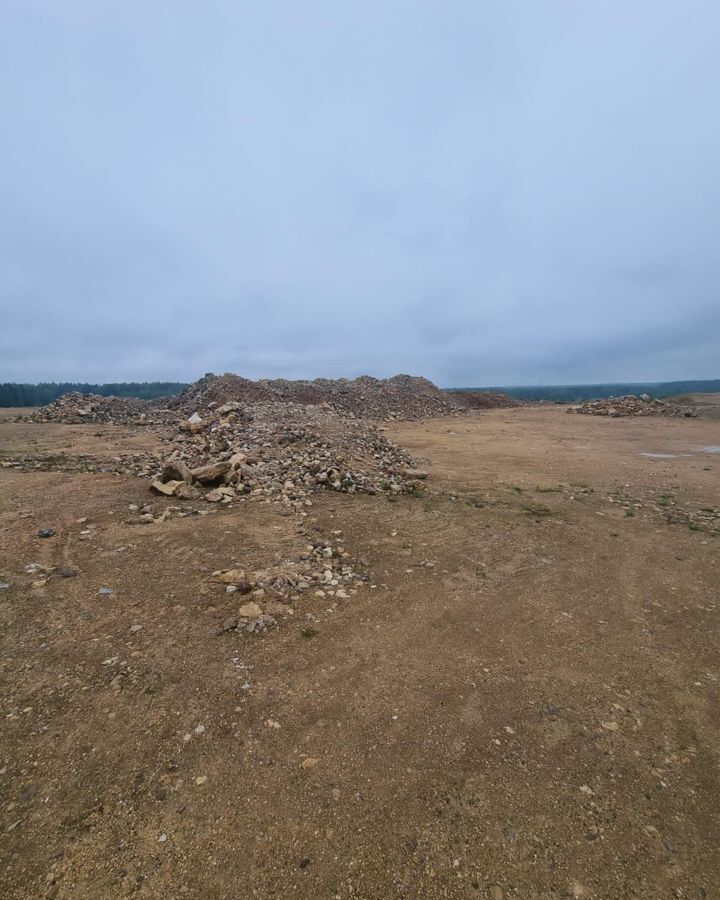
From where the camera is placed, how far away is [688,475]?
375 inches

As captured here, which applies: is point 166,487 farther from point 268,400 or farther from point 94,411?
point 94,411

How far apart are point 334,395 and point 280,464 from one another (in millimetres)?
18493

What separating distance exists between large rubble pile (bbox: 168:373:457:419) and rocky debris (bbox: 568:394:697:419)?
914 cm

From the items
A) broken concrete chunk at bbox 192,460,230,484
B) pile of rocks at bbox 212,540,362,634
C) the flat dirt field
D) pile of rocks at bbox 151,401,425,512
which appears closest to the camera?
the flat dirt field

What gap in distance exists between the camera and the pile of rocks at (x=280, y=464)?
7.69m

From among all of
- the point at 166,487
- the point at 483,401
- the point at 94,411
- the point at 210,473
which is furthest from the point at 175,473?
the point at 483,401

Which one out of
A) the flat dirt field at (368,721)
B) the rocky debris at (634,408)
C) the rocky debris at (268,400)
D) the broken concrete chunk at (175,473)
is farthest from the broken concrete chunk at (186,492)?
the rocky debris at (634,408)

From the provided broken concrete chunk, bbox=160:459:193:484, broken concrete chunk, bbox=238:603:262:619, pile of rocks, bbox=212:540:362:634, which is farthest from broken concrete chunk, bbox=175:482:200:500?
broken concrete chunk, bbox=238:603:262:619

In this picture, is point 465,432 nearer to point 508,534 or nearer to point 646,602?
point 508,534

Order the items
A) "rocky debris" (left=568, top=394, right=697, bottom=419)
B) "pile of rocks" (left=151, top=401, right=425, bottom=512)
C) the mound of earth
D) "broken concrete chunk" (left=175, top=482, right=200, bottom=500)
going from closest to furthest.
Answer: "broken concrete chunk" (left=175, top=482, right=200, bottom=500)
"pile of rocks" (left=151, top=401, right=425, bottom=512)
the mound of earth
"rocky debris" (left=568, top=394, right=697, bottom=419)

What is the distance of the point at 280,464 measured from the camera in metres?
8.88

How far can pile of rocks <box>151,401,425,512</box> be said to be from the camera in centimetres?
769

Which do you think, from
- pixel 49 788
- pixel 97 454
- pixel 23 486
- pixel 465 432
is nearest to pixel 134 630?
pixel 49 788

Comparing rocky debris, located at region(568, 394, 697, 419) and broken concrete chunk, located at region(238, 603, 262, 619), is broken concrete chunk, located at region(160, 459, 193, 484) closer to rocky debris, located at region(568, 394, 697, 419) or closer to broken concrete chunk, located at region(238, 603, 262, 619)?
broken concrete chunk, located at region(238, 603, 262, 619)
